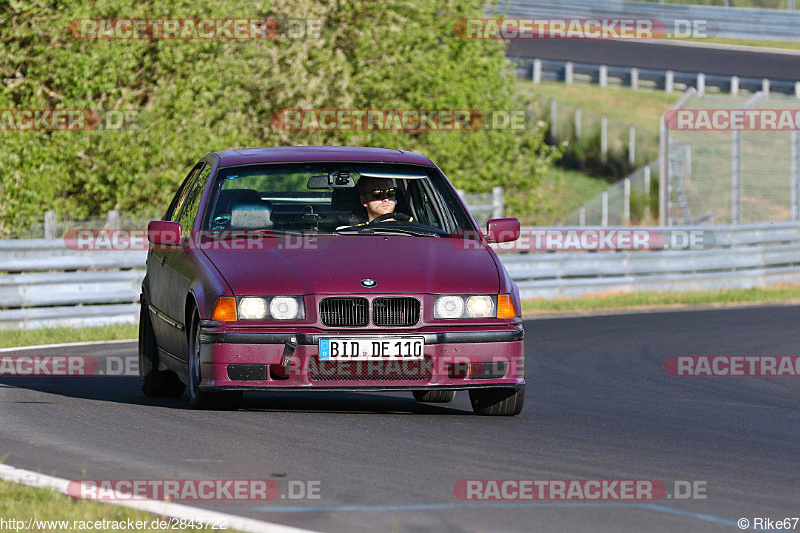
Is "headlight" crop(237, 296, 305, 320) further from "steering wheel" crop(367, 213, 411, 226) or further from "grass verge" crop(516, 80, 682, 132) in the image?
"grass verge" crop(516, 80, 682, 132)

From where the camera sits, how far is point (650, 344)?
15.9m

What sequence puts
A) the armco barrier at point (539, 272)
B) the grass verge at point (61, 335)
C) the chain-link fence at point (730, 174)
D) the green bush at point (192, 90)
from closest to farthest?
1. the grass verge at point (61, 335)
2. the armco barrier at point (539, 272)
3. the green bush at point (192, 90)
4. the chain-link fence at point (730, 174)

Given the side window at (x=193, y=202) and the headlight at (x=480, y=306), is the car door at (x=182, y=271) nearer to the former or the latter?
the side window at (x=193, y=202)

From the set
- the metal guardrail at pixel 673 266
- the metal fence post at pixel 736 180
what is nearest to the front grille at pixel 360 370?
the metal guardrail at pixel 673 266

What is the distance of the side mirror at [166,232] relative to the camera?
9820mm

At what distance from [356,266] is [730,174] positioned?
19111 mm

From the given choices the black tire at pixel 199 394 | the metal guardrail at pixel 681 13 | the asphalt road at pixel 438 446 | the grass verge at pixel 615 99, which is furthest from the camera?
the metal guardrail at pixel 681 13

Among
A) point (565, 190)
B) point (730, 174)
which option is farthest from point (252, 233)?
point (565, 190)

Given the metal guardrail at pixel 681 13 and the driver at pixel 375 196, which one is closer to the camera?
the driver at pixel 375 196

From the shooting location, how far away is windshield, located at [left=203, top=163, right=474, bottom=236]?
970 centimetres

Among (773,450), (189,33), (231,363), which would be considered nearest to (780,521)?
(773,450)

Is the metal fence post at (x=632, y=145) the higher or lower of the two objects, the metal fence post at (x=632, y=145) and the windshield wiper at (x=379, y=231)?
the lower

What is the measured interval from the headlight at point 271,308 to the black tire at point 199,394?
418mm

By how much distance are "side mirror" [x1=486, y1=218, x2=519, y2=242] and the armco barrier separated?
27.8 feet
